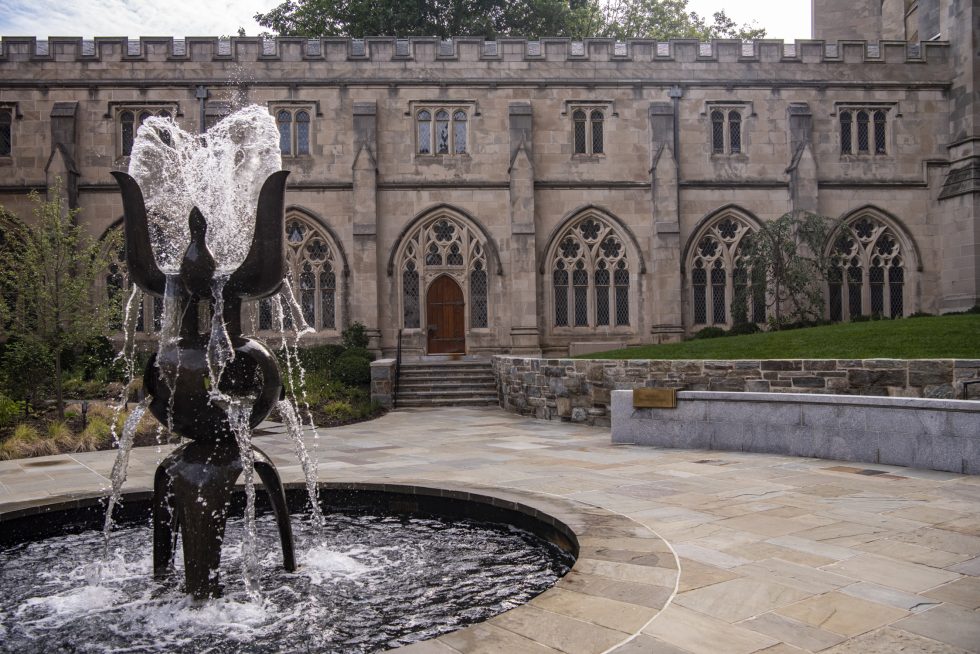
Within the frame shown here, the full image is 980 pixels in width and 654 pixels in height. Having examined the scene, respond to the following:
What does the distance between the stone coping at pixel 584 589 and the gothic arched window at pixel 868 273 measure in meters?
21.2

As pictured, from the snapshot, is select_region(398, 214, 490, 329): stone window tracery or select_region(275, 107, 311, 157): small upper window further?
select_region(398, 214, 490, 329): stone window tracery

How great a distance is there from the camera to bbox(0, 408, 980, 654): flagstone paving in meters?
3.83

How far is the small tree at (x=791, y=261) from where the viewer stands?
2306 cm

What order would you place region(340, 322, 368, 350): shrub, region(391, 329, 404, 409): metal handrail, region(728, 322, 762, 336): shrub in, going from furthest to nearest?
region(728, 322, 762, 336): shrub → region(340, 322, 368, 350): shrub → region(391, 329, 404, 409): metal handrail

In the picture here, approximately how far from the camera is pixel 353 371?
20172 millimetres

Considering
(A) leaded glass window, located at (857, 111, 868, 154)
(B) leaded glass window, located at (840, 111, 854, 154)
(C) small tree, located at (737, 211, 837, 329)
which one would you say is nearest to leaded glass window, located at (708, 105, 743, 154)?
(C) small tree, located at (737, 211, 837, 329)

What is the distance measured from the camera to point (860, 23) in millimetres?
33594

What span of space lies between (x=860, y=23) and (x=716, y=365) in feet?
90.3

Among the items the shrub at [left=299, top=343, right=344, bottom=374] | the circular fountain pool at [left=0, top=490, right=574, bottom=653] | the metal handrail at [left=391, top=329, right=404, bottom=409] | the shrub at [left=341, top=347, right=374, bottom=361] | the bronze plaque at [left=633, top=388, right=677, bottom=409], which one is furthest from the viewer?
the shrub at [left=299, top=343, right=344, bottom=374]

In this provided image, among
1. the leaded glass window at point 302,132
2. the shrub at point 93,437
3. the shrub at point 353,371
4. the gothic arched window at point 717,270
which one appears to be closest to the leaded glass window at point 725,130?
the gothic arched window at point 717,270

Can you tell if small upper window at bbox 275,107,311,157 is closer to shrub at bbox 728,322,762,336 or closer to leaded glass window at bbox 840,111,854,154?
shrub at bbox 728,322,762,336

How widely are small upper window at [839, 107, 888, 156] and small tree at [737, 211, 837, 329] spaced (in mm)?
3188

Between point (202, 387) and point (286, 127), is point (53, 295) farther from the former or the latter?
point (286, 127)

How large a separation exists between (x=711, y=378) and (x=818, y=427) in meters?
3.14
